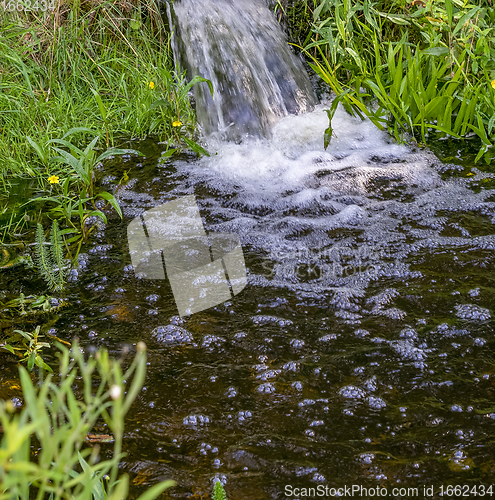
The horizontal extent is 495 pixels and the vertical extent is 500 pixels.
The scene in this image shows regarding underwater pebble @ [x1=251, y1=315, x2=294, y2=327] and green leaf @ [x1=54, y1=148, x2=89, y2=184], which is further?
green leaf @ [x1=54, y1=148, x2=89, y2=184]

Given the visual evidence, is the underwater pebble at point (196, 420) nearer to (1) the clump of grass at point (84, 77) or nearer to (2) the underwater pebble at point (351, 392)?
(2) the underwater pebble at point (351, 392)

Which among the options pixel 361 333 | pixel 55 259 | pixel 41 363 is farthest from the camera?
pixel 55 259

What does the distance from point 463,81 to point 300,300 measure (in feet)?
6.67

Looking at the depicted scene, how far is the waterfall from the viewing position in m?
3.58

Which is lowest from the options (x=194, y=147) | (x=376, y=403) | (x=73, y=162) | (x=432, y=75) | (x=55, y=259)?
(x=376, y=403)

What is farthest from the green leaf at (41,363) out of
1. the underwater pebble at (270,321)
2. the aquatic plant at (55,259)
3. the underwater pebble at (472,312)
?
the underwater pebble at (472,312)

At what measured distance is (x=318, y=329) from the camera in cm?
177

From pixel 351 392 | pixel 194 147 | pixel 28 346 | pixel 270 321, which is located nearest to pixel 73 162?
pixel 194 147

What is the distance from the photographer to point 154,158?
3.12m

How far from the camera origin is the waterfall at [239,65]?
3.58 meters

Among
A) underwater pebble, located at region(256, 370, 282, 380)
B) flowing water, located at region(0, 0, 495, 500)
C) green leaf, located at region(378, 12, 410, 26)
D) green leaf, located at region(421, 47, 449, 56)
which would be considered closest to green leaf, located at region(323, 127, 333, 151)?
flowing water, located at region(0, 0, 495, 500)

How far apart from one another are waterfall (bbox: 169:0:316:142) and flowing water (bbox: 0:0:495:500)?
688 mm

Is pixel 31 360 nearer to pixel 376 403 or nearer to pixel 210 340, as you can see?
pixel 210 340

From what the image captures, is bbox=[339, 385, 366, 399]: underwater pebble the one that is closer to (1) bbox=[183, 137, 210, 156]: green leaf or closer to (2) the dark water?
(2) the dark water
